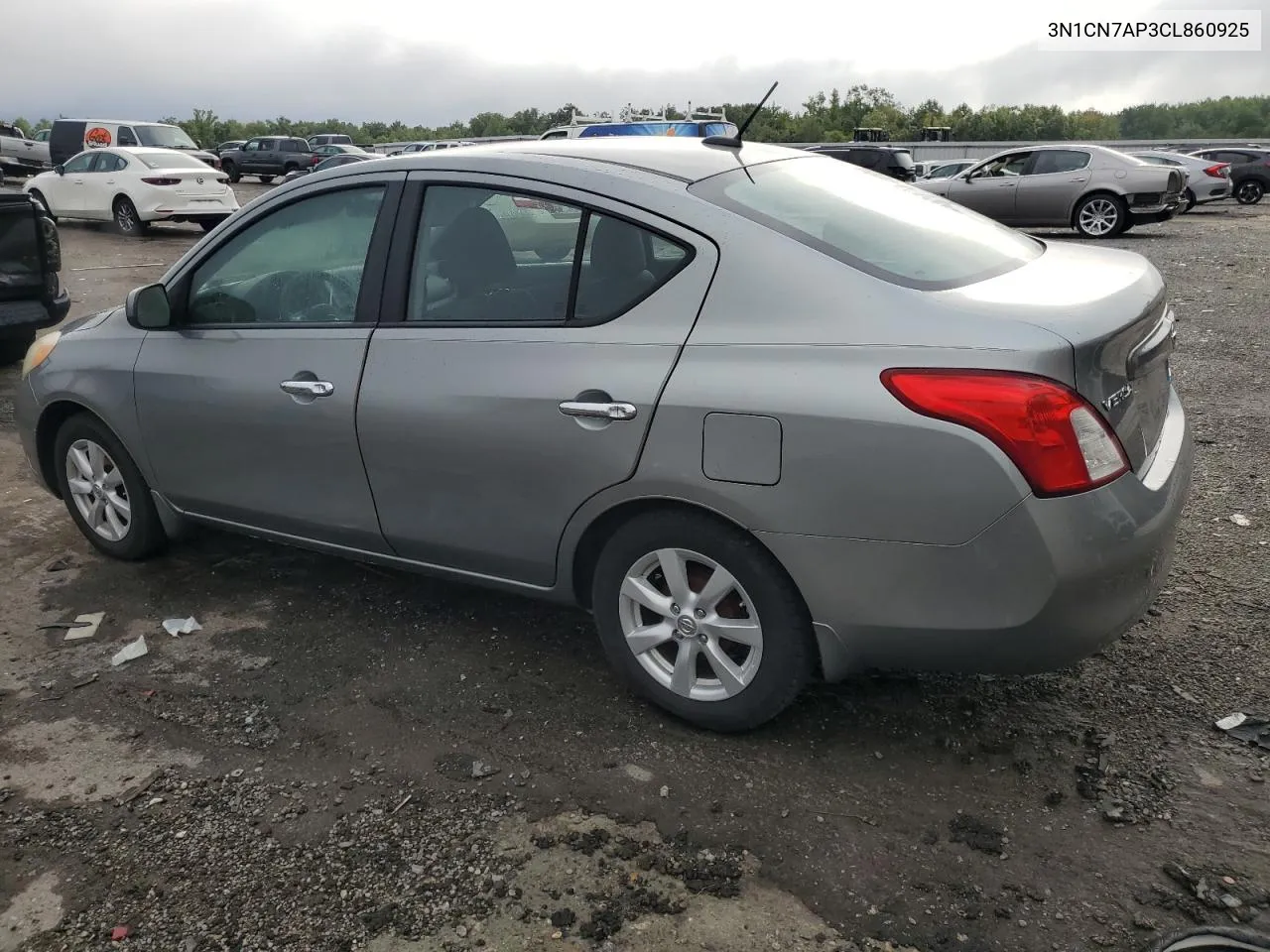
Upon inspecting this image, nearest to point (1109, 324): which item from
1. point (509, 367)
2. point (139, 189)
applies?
point (509, 367)

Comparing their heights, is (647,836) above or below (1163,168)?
below

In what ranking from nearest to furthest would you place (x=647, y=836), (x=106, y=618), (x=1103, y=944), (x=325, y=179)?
(x=1103, y=944) → (x=647, y=836) → (x=325, y=179) → (x=106, y=618)

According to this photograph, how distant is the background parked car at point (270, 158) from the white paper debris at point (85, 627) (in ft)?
105

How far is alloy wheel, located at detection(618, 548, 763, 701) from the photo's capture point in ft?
9.87

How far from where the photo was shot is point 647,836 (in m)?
2.78

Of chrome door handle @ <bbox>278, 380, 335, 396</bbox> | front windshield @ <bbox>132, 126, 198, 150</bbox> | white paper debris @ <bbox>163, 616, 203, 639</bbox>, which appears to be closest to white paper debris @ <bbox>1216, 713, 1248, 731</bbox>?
chrome door handle @ <bbox>278, 380, 335, 396</bbox>

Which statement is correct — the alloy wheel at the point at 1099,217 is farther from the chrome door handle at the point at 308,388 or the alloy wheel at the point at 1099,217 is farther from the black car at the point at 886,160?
the chrome door handle at the point at 308,388

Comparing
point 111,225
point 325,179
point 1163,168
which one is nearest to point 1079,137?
point 1163,168

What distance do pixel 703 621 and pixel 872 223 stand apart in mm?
1320

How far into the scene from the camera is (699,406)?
9.45 ft

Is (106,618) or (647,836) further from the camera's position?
(106,618)

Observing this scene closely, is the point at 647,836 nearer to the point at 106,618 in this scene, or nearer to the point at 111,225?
the point at 106,618

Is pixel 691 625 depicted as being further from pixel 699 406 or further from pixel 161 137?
pixel 161 137

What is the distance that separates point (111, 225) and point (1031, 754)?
19.5 metres
